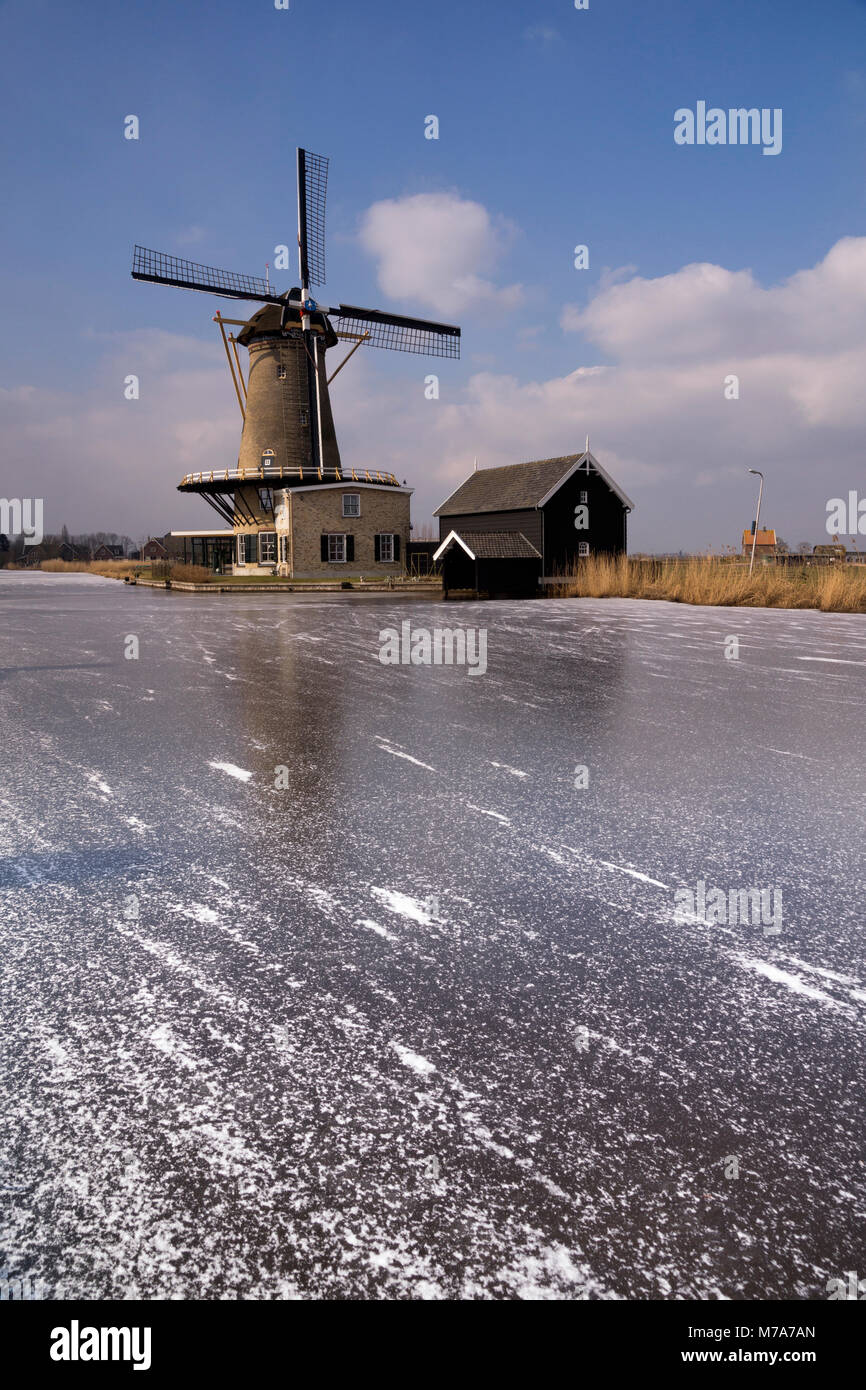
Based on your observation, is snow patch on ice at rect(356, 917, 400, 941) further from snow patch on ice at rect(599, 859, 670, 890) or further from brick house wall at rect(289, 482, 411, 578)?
brick house wall at rect(289, 482, 411, 578)

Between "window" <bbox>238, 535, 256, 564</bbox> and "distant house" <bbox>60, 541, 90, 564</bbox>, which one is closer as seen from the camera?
"window" <bbox>238, 535, 256, 564</bbox>

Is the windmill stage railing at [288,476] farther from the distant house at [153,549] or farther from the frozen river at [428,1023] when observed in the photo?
the distant house at [153,549]

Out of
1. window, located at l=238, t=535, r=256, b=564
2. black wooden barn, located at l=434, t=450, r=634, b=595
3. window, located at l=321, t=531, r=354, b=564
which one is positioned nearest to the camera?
black wooden barn, located at l=434, t=450, r=634, b=595

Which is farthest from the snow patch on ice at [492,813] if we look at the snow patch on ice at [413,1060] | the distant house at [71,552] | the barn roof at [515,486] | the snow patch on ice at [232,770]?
the distant house at [71,552]

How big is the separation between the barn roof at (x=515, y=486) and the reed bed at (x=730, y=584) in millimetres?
5105

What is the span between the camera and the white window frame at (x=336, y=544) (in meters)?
42.0

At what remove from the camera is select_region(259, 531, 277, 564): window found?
145 ft

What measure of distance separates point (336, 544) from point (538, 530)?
35.5 ft

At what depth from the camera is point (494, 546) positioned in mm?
34750

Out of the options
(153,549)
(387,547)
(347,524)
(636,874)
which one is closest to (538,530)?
(387,547)

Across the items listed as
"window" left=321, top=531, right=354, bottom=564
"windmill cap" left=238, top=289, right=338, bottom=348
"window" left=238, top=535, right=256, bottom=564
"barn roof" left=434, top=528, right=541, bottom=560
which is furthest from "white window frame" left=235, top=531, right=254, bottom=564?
"barn roof" left=434, top=528, right=541, bottom=560

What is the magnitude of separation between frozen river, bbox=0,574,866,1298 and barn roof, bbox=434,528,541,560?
27.8 m
